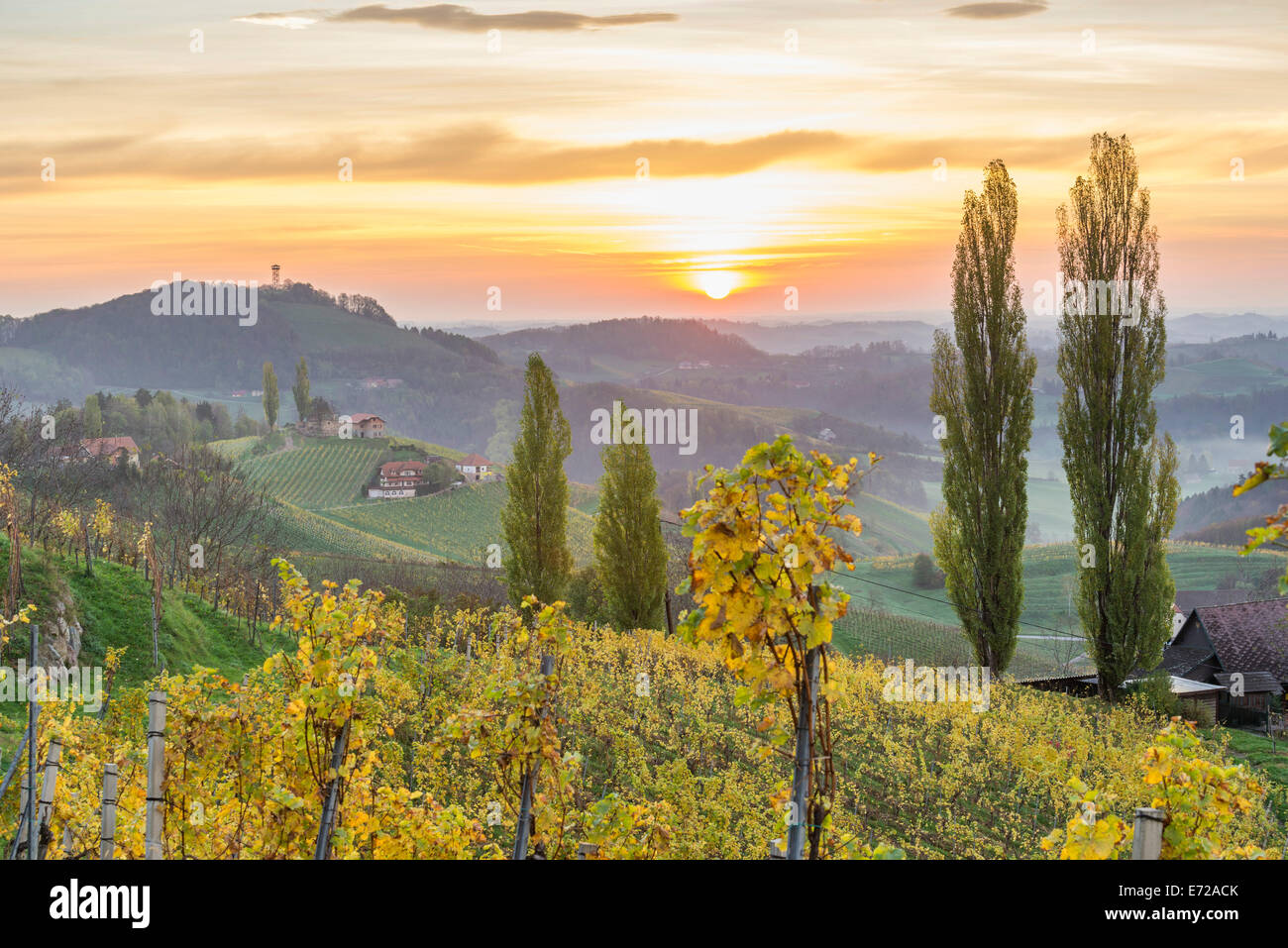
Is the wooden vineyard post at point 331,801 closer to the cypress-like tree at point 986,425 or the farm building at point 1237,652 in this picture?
the cypress-like tree at point 986,425

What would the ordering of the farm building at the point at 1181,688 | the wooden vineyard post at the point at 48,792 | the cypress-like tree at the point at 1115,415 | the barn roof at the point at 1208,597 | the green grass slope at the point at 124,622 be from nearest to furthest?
the wooden vineyard post at the point at 48,792, the green grass slope at the point at 124,622, the cypress-like tree at the point at 1115,415, the farm building at the point at 1181,688, the barn roof at the point at 1208,597

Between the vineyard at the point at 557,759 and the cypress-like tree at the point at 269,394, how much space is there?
8884cm

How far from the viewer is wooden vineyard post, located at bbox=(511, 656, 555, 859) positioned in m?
4.69

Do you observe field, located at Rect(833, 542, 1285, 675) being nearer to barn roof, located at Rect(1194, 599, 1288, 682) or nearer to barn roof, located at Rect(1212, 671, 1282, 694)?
barn roof, located at Rect(1194, 599, 1288, 682)

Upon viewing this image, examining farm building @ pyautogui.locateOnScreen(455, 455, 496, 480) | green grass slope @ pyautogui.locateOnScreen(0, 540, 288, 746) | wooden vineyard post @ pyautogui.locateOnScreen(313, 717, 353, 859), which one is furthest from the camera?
farm building @ pyautogui.locateOnScreen(455, 455, 496, 480)

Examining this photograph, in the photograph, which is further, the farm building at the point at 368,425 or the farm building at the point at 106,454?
the farm building at the point at 368,425

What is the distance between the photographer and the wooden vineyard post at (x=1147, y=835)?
3.00m

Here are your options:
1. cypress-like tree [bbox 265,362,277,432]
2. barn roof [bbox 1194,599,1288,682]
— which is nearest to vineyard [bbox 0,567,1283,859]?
barn roof [bbox 1194,599,1288,682]

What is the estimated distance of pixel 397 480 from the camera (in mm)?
85188

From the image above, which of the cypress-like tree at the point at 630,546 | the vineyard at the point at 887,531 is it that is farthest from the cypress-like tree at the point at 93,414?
the cypress-like tree at the point at 630,546

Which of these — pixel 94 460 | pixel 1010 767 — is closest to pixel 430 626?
pixel 1010 767

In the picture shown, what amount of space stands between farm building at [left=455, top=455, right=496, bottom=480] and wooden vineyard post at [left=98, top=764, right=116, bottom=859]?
8458cm

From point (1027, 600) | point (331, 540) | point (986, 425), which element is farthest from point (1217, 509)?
point (986, 425)
